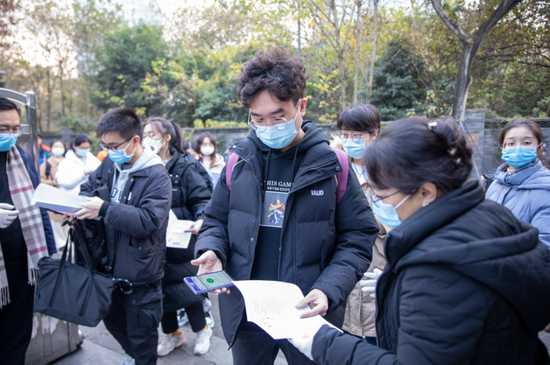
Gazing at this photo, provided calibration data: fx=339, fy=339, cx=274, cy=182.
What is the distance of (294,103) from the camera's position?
175 cm

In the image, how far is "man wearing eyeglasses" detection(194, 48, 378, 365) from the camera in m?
1.61

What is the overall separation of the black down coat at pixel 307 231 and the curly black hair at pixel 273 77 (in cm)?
25

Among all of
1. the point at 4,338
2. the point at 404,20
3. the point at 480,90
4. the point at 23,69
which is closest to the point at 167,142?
the point at 4,338

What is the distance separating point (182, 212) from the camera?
128 inches

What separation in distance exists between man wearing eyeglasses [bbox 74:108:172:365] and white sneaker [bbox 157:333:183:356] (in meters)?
0.56

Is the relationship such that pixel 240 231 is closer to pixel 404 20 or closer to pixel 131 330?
pixel 131 330

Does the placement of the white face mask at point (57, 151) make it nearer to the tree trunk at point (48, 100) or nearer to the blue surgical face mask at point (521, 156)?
the blue surgical face mask at point (521, 156)

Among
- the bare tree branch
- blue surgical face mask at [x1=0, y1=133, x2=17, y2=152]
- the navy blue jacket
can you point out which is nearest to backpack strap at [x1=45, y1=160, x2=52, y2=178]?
Result: the navy blue jacket

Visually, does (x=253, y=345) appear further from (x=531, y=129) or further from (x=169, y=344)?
(x=531, y=129)

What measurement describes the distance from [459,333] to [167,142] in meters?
3.13

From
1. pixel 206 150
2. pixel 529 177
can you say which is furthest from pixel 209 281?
pixel 206 150

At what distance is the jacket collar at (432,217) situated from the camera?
974mm

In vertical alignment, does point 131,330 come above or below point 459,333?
below

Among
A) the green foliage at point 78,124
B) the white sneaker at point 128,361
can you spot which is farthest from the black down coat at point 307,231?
the green foliage at point 78,124
